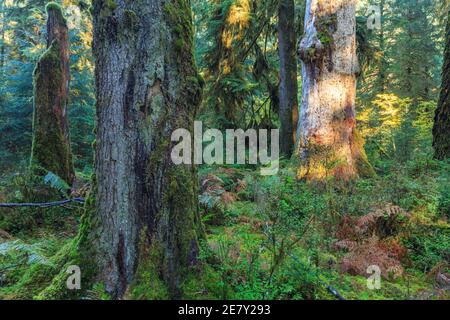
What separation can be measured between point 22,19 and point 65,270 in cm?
1921

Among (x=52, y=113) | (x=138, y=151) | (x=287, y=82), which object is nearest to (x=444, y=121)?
(x=287, y=82)

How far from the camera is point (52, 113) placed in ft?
23.1

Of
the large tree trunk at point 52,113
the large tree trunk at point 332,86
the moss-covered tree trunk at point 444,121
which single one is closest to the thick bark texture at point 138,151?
the large tree trunk at point 332,86

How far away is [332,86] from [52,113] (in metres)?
5.72

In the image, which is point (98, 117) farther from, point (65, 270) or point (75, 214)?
point (75, 214)

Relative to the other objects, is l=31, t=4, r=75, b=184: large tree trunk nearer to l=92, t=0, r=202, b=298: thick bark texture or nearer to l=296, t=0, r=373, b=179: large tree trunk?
l=92, t=0, r=202, b=298: thick bark texture

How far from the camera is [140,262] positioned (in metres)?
2.83

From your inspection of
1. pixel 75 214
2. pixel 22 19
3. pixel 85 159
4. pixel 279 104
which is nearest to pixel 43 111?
pixel 75 214

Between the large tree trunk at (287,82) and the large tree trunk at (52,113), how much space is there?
6.21 m

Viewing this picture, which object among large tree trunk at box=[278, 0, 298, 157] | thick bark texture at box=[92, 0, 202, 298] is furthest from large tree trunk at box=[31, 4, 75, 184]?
large tree trunk at box=[278, 0, 298, 157]

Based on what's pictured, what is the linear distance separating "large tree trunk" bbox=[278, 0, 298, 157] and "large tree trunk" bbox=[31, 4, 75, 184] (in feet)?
20.4

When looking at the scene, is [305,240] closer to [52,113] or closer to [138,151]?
[138,151]

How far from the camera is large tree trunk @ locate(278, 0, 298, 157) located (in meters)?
10.6

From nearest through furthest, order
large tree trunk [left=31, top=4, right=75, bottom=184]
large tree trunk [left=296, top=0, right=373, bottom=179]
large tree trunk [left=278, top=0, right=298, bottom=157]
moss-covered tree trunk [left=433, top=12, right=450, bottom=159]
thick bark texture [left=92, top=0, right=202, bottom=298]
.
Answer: thick bark texture [left=92, top=0, right=202, bottom=298], large tree trunk [left=296, top=0, right=373, bottom=179], large tree trunk [left=31, top=4, right=75, bottom=184], moss-covered tree trunk [left=433, top=12, right=450, bottom=159], large tree trunk [left=278, top=0, right=298, bottom=157]
